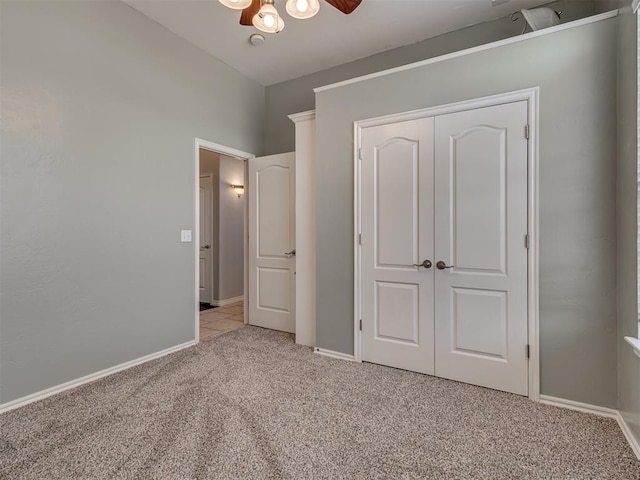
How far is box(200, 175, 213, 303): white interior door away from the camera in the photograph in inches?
211

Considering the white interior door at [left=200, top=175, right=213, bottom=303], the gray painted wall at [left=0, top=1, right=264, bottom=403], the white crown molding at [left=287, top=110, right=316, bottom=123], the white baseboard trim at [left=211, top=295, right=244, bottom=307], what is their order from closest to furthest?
the gray painted wall at [left=0, top=1, right=264, bottom=403]
the white crown molding at [left=287, top=110, right=316, bottom=123]
the white baseboard trim at [left=211, top=295, right=244, bottom=307]
the white interior door at [left=200, top=175, right=213, bottom=303]

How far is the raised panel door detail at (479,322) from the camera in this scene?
2.29m

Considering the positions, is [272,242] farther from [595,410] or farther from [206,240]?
[595,410]

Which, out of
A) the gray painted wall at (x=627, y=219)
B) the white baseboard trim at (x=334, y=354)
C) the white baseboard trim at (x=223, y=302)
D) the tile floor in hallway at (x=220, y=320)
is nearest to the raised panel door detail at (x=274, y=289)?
the tile floor in hallway at (x=220, y=320)

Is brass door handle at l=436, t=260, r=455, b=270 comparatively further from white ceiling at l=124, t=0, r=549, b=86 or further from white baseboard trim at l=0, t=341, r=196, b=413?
white baseboard trim at l=0, t=341, r=196, b=413

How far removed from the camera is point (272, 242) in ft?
12.5

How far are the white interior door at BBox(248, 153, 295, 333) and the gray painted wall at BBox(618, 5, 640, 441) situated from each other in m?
2.74

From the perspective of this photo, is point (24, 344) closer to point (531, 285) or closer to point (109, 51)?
point (109, 51)

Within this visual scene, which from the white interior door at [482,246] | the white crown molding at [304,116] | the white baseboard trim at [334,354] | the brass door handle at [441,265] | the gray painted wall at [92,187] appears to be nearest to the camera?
the gray painted wall at [92,187]

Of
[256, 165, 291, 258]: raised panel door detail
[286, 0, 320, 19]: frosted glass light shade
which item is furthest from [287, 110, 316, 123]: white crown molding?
[286, 0, 320, 19]: frosted glass light shade

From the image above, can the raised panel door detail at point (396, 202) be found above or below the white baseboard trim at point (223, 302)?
above

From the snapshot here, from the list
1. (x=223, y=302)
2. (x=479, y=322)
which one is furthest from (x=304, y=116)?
(x=223, y=302)

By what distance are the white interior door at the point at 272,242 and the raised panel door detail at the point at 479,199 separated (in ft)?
5.98

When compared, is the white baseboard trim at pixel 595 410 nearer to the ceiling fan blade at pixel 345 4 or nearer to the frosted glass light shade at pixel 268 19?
the ceiling fan blade at pixel 345 4
